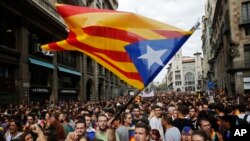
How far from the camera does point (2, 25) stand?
73.2ft

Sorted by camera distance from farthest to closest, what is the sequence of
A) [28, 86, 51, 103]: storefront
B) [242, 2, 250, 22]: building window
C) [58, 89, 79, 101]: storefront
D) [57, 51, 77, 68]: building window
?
[242, 2, 250, 22]: building window → [57, 51, 77, 68]: building window → [58, 89, 79, 101]: storefront → [28, 86, 51, 103]: storefront

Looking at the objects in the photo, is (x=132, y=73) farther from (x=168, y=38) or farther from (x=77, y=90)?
(x=77, y=90)

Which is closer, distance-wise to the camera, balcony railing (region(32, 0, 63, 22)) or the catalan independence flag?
the catalan independence flag

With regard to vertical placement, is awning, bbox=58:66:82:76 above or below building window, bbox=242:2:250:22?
below

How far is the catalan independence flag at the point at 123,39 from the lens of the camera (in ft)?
21.9

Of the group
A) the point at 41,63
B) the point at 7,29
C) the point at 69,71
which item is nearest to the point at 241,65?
the point at 69,71

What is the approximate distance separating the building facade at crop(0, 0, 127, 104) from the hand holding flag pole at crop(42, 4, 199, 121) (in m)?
15.1

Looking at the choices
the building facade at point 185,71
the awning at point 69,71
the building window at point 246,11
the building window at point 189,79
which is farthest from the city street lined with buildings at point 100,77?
the building window at point 189,79

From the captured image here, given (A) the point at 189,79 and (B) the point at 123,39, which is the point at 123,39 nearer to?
(B) the point at 123,39

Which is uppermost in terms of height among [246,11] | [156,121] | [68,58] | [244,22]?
[246,11]

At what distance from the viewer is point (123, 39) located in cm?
690

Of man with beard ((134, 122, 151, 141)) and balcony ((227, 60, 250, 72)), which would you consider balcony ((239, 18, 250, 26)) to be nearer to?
balcony ((227, 60, 250, 72))

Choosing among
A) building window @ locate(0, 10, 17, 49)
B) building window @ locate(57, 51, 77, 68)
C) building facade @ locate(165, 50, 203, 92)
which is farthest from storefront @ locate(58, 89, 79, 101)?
building facade @ locate(165, 50, 203, 92)

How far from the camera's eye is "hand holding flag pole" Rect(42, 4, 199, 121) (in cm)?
668
